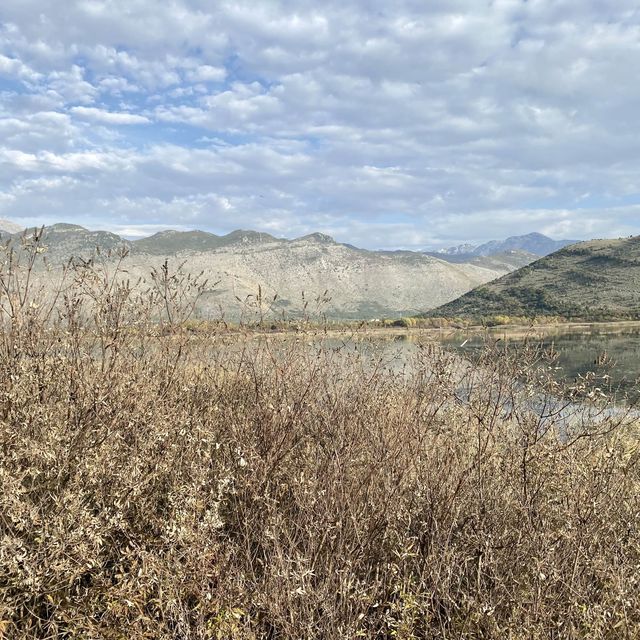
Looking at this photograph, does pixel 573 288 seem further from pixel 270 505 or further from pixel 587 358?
pixel 270 505

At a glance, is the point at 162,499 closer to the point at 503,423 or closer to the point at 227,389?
the point at 227,389

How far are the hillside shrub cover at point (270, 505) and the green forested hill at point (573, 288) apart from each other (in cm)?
10229

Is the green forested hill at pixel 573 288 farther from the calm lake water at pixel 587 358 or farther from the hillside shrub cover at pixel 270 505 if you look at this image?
the hillside shrub cover at pixel 270 505

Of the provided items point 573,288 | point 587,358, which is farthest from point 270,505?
point 573,288

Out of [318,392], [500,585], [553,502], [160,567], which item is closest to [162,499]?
[160,567]

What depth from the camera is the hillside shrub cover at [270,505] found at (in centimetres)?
331

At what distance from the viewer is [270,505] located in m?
4.14

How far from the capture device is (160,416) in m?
4.50

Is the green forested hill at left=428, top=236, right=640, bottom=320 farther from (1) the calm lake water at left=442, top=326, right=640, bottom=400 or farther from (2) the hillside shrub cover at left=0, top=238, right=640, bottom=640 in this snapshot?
(2) the hillside shrub cover at left=0, top=238, right=640, bottom=640

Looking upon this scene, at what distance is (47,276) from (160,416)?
2.34 m

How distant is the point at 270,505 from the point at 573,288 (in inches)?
5700

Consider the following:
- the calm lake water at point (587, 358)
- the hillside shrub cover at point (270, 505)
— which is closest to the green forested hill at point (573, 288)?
the calm lake water at point (587, 358)

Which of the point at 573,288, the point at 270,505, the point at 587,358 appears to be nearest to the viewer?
the point at 270,505

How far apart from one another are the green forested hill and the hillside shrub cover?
102289 mm
